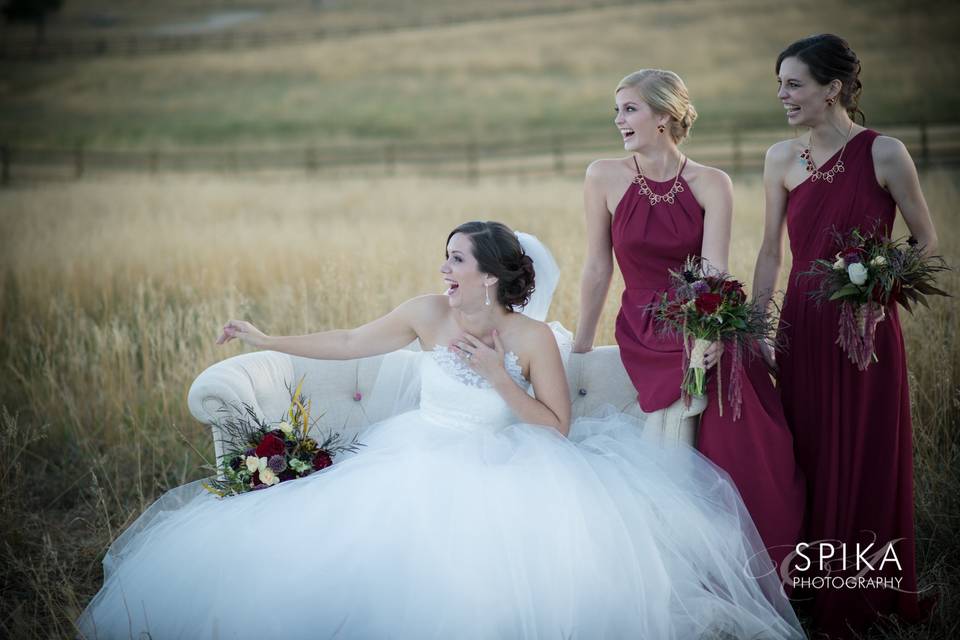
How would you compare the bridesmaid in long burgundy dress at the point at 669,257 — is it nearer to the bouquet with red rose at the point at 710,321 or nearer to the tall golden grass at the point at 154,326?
the bouquet with red rose at the point at 710,321

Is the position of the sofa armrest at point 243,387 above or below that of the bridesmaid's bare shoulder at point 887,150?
below

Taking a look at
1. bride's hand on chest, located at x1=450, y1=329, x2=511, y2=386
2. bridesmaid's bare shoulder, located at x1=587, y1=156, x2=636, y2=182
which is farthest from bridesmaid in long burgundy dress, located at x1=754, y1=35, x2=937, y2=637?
bride's hand on chest, located at x1=450, y1=329, x2=511, y2=386

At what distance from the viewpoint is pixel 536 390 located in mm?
3852

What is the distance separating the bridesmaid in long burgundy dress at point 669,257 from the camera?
3623 millimetres

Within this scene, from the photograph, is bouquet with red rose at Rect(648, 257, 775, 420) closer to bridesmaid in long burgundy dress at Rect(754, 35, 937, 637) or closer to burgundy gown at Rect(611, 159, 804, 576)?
burgundy gown at Rect(611, 159, 804, 576)

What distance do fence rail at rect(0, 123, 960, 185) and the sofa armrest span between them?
1668cm

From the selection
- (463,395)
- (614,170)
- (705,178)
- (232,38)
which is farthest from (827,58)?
(232,38)

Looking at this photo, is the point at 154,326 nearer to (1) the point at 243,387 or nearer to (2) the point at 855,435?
(1) the point at 243,387

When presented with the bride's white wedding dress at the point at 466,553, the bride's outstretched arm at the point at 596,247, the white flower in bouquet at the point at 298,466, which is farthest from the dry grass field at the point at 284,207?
the bride's outstretched arm at the point at 596,247

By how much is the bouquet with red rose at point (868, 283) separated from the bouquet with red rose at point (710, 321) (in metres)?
0.30

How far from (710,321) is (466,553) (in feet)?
4.21

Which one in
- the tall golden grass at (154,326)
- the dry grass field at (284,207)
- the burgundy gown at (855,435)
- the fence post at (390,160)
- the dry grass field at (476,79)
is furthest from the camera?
the dry grass field at (476,79)

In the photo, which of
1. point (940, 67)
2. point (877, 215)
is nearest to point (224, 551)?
point (877, 215)

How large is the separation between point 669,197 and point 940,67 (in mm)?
29125
